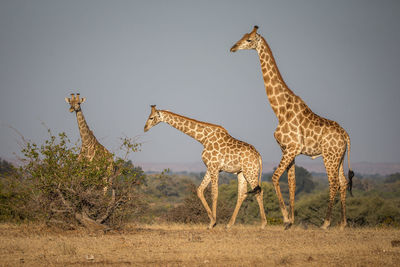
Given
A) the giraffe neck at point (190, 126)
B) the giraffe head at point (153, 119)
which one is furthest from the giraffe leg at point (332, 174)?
the giraffe head at point (153, 119)

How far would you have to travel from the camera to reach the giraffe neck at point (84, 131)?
50.0 ft

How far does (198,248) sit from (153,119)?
18.6 feet

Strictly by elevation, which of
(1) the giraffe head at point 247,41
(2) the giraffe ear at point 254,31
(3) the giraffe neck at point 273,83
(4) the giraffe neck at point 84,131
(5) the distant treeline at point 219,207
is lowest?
(5) the distant treeline at point 219,207

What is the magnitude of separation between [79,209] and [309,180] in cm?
6306

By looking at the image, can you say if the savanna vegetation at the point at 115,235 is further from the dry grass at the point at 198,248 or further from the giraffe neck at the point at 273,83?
the giraffe neck at the point at 273,83

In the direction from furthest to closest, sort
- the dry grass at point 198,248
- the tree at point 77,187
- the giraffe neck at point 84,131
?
the giraffe neck at point 84,131
the tree at point 77,187
the dry grass at point 198,248

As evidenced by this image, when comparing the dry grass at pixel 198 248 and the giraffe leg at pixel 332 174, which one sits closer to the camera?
the dry grass at pixel 198 248

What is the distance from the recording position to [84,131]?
50.4 ft

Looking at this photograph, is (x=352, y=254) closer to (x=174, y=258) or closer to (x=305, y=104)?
(x=174, y=258)

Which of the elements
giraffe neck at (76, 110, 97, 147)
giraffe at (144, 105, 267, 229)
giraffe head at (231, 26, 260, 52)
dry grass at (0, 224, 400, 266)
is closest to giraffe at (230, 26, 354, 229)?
giraffe head at (231, 26, 260, 52)

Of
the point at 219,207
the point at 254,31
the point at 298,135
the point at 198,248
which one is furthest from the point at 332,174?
the point at 219,207

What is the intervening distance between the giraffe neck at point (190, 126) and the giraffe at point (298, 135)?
2.09 meters

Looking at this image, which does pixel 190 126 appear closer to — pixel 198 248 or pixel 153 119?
pixel 153 119

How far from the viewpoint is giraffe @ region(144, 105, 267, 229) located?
42.9ft
